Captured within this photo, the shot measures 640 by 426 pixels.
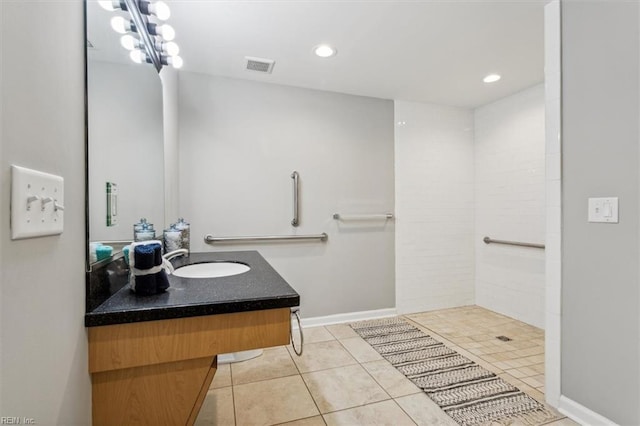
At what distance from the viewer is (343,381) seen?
1911 mm

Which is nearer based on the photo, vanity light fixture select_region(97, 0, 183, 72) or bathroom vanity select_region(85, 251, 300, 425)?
bathroom vanity select_region(85, 251, 300, 425)

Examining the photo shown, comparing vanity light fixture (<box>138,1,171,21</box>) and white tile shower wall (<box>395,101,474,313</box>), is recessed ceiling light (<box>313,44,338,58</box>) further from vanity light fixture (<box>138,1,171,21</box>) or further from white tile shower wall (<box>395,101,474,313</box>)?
white tile shower wall (<box>395,101,474,313</box>)

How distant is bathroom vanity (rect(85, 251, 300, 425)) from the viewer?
0.81 meters

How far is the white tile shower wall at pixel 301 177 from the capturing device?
2.47m

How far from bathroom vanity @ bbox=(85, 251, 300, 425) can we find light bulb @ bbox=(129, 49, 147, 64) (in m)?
1.00

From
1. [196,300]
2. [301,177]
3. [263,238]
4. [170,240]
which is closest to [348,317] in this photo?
[263,238]

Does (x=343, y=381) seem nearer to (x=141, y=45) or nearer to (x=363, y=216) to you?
(x=363, y=216)

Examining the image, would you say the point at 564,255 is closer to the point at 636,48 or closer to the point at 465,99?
the point at 636,48

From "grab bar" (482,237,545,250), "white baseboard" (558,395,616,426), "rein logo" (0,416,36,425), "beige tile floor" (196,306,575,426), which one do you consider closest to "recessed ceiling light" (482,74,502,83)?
"grab bar" (482,237,545,250)

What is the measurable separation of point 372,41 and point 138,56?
141cm

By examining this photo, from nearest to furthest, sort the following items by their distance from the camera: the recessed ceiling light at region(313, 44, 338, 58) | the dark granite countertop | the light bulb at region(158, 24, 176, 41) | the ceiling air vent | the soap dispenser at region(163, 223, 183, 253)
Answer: the dark granite countertop → the light bulb at region(158, 24, 176, 41) → the soap dispenser at region(163, 223, 183, 253) → the recessed ceiling light at region(313, 44, 338, 58) → the ceiling air vent

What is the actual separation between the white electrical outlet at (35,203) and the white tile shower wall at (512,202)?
→ 3.19 metres

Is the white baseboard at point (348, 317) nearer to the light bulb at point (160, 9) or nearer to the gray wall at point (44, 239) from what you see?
the gray wall at point (44, 239)

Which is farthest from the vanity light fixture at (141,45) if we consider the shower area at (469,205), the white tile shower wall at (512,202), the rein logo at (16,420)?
the white tile shower wall at (512,202)
